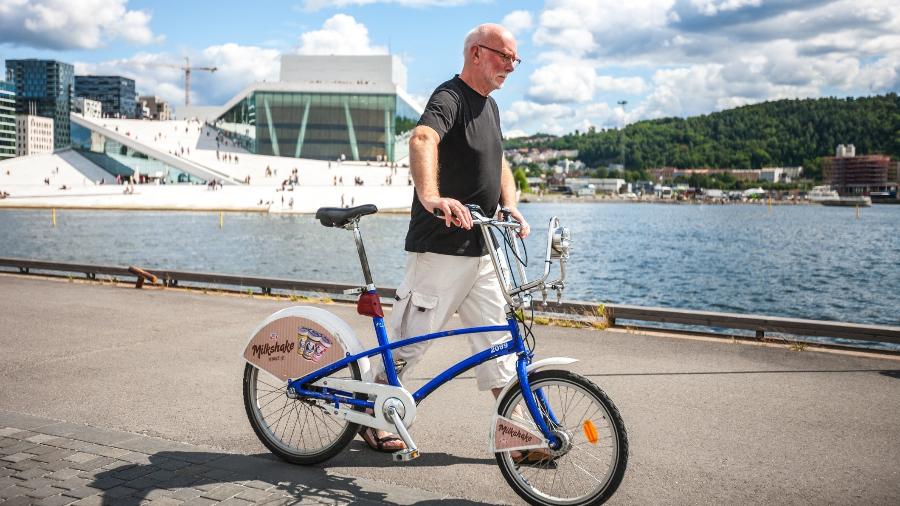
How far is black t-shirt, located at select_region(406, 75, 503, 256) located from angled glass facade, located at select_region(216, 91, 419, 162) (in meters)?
104

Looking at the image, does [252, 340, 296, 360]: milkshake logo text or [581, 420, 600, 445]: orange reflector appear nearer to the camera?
[581, 420, 600, 445]: orange reflector

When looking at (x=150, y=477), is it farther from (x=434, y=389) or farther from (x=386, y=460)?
(x=434, y=389)

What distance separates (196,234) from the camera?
50.2 meters

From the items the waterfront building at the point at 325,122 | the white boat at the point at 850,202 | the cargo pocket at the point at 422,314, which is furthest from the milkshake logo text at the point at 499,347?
the white boat at the point at 850,202

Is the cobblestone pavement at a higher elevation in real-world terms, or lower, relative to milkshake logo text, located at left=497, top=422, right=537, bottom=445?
lower

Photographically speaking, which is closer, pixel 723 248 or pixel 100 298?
pixel 100 298

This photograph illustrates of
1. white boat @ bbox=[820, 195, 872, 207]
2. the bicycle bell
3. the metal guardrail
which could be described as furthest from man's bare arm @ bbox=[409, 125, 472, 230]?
white boat @ bbox=[820, 195, 872, 207]

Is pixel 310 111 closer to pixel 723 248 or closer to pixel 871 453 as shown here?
pixel 723 248

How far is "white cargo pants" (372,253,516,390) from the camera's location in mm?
3969

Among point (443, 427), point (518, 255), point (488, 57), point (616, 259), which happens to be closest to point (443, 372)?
point (518, 255)

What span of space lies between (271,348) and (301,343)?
8.3 inches

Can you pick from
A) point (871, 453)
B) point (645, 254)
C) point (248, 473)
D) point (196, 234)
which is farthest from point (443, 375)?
point (196, 234)

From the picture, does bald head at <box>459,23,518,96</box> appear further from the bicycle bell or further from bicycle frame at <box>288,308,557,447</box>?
bicycle frame at <box>288,308,557,447</box>

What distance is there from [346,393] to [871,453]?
290cm
